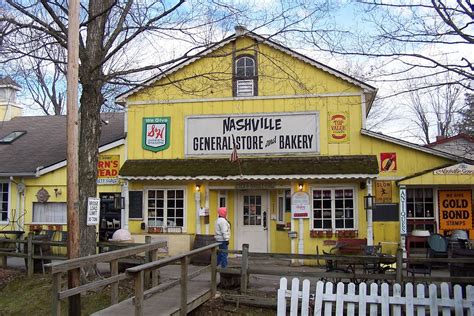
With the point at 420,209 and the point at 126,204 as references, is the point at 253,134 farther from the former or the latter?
the point at 420,209

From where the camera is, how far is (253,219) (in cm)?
1675

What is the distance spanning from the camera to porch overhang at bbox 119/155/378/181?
14992 mm

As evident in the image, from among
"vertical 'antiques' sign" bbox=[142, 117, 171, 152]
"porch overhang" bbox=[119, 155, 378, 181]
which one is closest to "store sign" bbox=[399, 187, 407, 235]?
"porch overhang" bbox=[119, 155, 378, 181]

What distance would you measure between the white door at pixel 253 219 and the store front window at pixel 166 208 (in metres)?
1.88

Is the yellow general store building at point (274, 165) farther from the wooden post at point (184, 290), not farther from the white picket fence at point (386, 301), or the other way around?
the wooden post at point (184, 290)

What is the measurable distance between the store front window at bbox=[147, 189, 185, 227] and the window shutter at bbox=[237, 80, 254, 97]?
11.9ft

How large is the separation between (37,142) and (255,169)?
1020 centimetres

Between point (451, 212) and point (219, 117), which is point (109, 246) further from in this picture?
point (451, 212)

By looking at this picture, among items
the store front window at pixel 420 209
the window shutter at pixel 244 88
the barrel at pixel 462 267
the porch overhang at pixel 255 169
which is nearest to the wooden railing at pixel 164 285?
the barrel at pixel 462 267

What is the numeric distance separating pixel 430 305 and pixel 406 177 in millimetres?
7547

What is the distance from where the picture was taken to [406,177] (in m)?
14.8

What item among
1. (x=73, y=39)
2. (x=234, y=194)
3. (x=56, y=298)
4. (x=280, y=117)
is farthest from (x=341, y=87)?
(x=56, y=298)

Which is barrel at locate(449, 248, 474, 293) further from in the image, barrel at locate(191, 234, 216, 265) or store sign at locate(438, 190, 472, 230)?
barrel at locate(191, 234, 216, 265)

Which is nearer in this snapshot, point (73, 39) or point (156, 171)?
point (73, 39)
